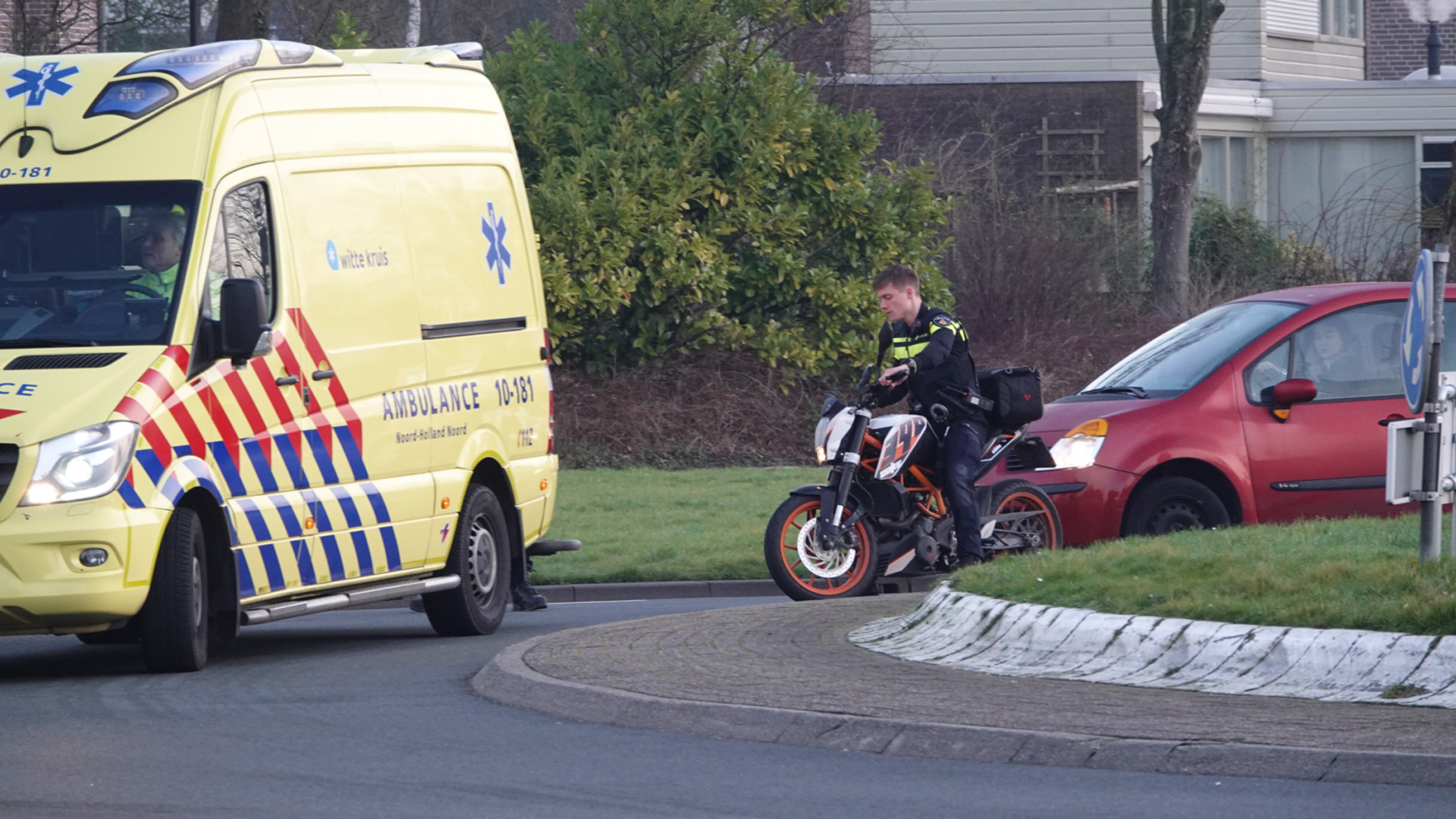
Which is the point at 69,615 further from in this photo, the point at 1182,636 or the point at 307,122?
the point at 1182,636

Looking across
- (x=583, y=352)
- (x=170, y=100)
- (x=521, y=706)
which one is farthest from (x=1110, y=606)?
(x=583, y=352)

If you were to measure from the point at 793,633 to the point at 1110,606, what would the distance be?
1684mm

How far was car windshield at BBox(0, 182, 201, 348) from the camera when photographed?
29.5 feet

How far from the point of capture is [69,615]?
8508 millimetres

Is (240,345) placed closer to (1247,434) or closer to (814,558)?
(814,558)

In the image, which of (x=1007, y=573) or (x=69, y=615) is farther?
(x=1007, y=573)

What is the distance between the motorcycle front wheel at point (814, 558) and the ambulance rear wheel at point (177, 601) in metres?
3.58

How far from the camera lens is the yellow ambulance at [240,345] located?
27.9 ft

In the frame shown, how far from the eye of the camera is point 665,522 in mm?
16281

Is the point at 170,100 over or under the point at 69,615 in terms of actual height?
over

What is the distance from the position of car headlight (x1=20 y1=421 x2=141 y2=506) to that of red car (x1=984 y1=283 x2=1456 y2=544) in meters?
5.77

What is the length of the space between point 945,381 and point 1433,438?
12.6ft

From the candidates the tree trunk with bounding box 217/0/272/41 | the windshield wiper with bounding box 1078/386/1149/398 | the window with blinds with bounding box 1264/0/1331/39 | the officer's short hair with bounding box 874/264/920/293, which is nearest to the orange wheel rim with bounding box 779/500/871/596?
the officer's short hair with bounding box 874/264/920/293

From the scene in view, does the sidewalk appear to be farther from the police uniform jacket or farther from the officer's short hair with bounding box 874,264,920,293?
the officer's short hair with bounding box 874,264,920,293
